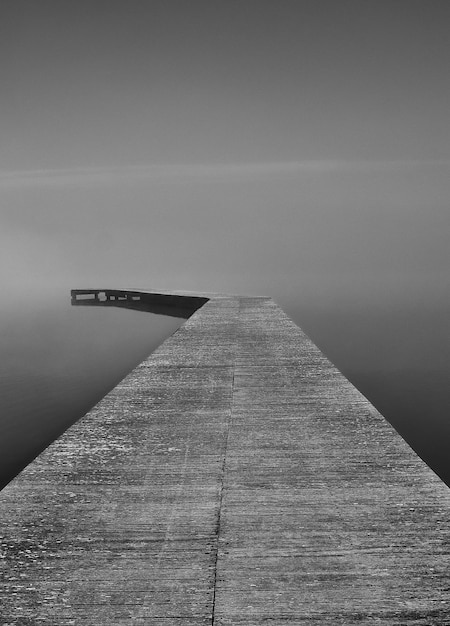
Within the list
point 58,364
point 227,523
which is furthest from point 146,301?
point 227,523

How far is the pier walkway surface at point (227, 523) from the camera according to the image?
194 cm

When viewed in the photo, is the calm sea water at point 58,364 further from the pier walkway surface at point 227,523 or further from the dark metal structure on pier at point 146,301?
the pier walkway surface at point 227,523

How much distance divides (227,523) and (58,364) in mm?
10985

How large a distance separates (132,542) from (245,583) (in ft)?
2.04

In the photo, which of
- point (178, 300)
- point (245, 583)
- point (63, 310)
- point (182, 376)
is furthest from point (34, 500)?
point (63, 310)

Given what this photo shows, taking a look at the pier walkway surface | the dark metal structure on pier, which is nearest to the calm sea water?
the dark metal structure on pier

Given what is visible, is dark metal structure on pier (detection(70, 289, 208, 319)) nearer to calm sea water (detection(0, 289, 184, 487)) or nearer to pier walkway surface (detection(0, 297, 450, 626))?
calm sea water (detection(0, 289, 184, 487))

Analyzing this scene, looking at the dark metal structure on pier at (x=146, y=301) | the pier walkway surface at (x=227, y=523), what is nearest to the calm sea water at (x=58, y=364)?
the dark metal structure on pier at (x=146, y=301)

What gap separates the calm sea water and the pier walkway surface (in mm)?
3020

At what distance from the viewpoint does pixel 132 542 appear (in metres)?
2.36

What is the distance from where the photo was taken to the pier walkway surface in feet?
6.36

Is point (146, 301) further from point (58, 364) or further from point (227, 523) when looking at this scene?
point (227, 523)

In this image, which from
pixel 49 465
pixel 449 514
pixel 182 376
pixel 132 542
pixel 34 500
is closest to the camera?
pixel 132 542

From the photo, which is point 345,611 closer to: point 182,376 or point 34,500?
point 34,500
